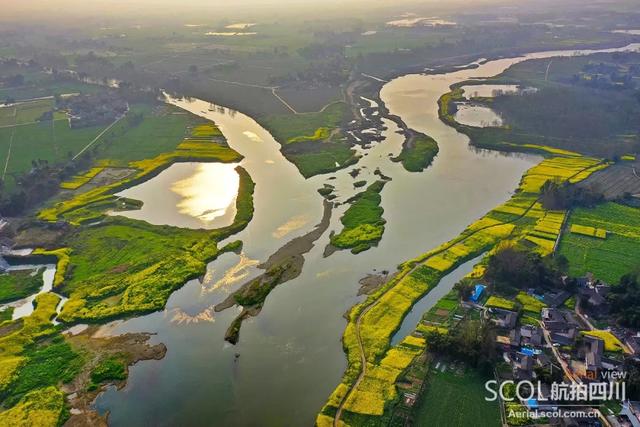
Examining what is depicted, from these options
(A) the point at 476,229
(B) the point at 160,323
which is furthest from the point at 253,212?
(A) the point at 476,229

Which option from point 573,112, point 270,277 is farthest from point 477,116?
point 270,277

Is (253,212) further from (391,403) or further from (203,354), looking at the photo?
(391,403)

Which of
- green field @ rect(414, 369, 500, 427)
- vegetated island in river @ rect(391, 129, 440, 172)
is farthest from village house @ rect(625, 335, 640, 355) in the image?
vegetated island in river @ rect(391, 129, 440, 172)

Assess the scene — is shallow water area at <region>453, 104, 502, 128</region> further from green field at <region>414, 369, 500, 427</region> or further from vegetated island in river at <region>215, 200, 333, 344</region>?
green field at <region>414, 369, 500, 427</region>

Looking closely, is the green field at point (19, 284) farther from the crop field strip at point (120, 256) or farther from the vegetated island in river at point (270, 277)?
the vegetated island in river at point (270, 277)

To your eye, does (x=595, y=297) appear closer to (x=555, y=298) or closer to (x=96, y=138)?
(x=555, y=298)

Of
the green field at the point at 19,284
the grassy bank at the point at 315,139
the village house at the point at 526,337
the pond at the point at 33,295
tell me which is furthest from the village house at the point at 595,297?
the green field at the point at 19,284

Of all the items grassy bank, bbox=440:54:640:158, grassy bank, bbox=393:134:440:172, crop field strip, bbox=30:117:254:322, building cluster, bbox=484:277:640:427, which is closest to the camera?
building cluster, bbox=484:277:640:427
